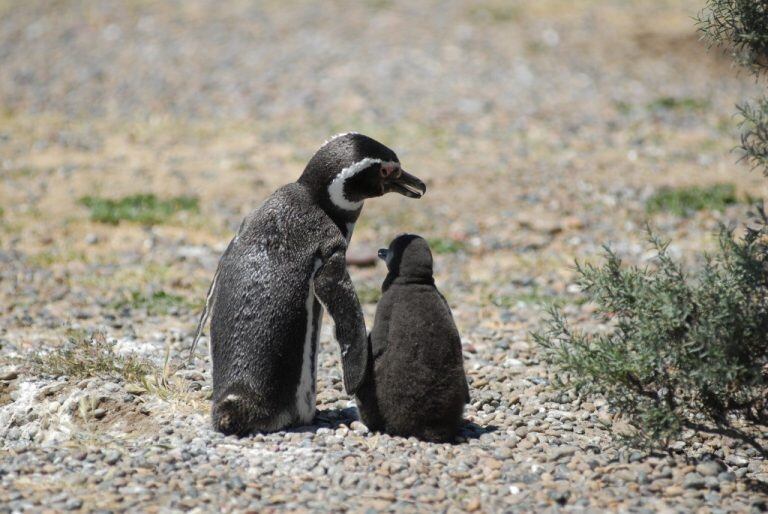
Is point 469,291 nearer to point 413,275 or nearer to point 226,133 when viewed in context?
point 413,275

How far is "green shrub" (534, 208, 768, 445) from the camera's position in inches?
185

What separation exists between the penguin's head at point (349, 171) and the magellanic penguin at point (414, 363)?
420mm

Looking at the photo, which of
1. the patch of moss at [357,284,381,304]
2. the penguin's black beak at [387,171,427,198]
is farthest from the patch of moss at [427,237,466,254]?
the penguin's black beak at [387,171,427,198]

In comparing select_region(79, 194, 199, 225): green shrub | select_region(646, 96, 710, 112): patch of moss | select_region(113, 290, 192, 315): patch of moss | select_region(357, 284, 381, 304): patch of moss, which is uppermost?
select_region(646, 96, 710, 112): patch of moss

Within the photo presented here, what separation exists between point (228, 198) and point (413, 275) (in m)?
6.30

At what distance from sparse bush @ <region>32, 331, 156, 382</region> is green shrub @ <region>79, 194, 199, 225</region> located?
434 cm

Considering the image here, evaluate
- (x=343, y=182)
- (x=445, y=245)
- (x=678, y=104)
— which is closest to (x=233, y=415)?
(x=343, y=182)

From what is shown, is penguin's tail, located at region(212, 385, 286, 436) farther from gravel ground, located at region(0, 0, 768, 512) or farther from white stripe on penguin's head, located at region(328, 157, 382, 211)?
white stripe on penguin's head, located at region(328, 157, 382, 211)

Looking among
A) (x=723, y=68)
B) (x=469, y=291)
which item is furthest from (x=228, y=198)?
(x=723, y=68)

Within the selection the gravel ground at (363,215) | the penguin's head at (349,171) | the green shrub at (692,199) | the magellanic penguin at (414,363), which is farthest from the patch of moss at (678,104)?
the magellanic penguin at (414,363)

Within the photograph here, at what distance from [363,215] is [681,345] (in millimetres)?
6164

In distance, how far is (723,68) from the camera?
1594 centimetres

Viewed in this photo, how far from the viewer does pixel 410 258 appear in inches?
207

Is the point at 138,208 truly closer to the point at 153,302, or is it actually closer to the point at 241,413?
the point at 153,302
